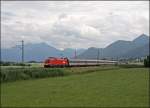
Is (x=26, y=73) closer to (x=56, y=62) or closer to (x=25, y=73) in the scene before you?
(x=25, y=73)

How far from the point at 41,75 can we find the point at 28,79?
3.66 m

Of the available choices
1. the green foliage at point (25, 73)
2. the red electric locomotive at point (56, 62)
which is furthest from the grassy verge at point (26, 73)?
the red electric locomotive at point (56, 62)

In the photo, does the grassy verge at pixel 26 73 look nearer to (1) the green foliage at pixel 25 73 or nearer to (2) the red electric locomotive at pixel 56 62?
(1) the green foliage at pixel 25 73

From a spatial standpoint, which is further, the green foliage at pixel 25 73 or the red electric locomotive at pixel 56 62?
the red electric locomotive at pixel 56 62

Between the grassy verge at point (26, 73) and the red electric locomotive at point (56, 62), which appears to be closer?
the grassy verge at point (26, 73)

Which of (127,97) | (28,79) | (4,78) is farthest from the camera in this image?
(28,79)

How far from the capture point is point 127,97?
2505 cm

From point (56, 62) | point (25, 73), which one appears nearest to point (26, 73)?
point (25, 73)

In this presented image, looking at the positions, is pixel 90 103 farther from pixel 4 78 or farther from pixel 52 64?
pixel 52 64

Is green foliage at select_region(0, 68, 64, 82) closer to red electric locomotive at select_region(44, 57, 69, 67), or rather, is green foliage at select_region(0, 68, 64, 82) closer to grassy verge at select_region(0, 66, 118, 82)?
grassy verge at select_region(0, 66, 118, 82)

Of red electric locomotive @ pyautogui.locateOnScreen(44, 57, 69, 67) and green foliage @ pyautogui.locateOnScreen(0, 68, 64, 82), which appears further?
red electric locomotive @ pyautogui.locateOnScreen(44, 57, 69, 67)

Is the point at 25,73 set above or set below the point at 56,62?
below

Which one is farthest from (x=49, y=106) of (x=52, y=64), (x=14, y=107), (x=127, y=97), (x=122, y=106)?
(x=52, y=64)

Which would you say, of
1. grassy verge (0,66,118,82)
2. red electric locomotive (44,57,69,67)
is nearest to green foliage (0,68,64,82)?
grassy verge (0,66,118,82)
